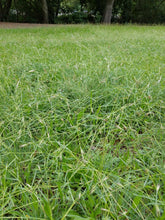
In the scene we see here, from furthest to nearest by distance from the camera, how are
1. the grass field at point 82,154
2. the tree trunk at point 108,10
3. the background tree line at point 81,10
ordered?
the background tree line at point 81,10
the tree trunk at point 108,10
the grass field at point 82,154

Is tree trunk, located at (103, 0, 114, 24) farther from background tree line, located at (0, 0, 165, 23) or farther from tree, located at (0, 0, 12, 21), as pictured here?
tree, located at (0, 0, 12, 21)

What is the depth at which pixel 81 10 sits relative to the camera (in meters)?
15.8

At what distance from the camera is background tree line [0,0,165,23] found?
14.4m

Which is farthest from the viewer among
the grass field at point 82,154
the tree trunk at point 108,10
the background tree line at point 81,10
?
the background tree line at point 81,10

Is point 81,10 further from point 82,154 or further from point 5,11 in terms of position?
point 82,154

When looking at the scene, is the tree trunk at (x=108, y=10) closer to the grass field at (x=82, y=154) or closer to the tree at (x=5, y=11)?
the tree at (x=5, y=11)

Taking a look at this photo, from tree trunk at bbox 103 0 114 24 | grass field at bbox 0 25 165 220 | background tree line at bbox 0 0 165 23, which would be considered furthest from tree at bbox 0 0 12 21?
grass field at bbox 0 25 165 220

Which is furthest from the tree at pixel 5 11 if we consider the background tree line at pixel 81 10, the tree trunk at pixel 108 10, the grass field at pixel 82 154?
the grass field at pixel 82 154

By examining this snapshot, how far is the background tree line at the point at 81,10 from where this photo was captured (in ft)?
47.3

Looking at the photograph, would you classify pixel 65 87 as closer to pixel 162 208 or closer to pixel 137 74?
pixel 137 74

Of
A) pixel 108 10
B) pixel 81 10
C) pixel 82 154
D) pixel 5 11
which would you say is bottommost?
pixel 82 154

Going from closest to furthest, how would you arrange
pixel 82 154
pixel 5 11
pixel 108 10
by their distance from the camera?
1. pixel 82 154
2. pixel 108 10
3. pixel 5 11

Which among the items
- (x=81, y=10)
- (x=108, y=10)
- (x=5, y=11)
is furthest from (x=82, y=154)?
(x=81, y=10)

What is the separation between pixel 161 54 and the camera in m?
2.89
